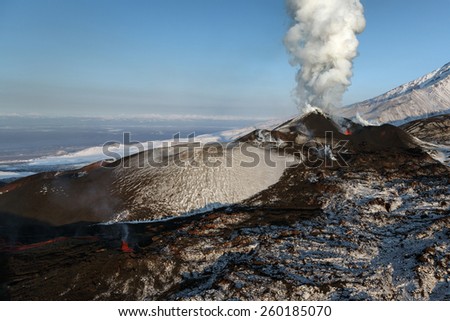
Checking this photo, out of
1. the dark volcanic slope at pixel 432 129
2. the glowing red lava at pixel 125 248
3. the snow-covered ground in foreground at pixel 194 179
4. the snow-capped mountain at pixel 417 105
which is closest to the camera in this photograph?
the glowing red lava at pixel 125 248

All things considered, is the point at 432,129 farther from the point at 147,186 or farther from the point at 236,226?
the point at 147,186

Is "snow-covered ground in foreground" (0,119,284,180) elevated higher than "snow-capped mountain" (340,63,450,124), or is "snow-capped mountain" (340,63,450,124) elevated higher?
"snow-capped mountain" (340,63,450,124)

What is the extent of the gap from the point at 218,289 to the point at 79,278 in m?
5.79

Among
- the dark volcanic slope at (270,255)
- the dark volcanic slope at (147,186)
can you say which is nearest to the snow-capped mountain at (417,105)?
the dark volcanic slope at (147,186)

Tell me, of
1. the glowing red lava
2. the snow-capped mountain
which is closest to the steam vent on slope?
the glowing red lava

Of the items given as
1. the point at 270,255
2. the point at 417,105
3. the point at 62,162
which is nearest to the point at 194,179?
the point at 270,255

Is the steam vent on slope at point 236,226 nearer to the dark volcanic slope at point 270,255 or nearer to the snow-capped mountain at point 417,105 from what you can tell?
the dark volcanic slope at point 270,255

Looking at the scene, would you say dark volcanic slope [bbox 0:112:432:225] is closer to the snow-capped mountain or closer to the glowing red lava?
the glowing red lava

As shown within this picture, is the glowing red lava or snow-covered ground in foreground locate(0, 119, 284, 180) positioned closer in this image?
the glowing red lava

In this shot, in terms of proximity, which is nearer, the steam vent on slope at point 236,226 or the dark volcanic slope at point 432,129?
the steam vent on slope at point 236,226

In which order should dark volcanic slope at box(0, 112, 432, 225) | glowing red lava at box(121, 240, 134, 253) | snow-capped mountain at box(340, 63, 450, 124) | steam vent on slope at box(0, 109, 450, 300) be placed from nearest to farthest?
1. steam vent on slope at box(0, 109, 450, 300)
2. glowing red lava at box(121, 240, 134, 253)
3. dark volcanic slope at box(0, 112, 432, 225)
4. snow-capped mountain at box(340, 63, 450, 124)

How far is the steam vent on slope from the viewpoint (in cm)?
1255

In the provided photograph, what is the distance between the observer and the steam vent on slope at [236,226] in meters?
12.5

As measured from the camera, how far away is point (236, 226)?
18.2m
